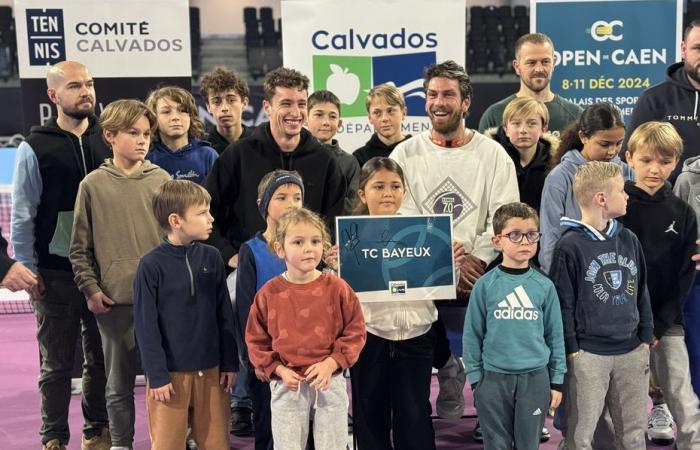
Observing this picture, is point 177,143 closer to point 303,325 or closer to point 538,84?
point 303,325

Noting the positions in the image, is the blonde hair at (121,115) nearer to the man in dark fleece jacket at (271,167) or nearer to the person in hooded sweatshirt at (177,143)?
the man in dark fleece jacket at (271,167)

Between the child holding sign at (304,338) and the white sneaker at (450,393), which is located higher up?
the child holding sign at (304,338)

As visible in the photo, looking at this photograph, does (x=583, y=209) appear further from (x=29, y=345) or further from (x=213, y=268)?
(x=29, y=345)

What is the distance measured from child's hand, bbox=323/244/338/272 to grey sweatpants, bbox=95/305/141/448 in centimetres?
116

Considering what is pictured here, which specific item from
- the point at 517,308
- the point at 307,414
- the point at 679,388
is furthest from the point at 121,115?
the point at 679,388

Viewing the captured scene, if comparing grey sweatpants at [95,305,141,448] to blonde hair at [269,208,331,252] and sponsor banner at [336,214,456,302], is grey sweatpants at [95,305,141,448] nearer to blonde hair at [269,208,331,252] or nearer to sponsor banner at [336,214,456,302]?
blonde hair at [269,208,331,252]

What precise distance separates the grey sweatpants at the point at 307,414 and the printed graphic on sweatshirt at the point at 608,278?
136cm

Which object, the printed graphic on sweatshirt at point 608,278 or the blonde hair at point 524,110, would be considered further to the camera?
the blonde hair at point 524,110

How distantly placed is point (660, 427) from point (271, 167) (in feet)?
9.30

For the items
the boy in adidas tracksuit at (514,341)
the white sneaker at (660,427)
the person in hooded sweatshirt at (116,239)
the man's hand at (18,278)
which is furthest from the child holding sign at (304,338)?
the white sneaker at (660,427)

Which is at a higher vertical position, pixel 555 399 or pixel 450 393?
pixel 555 399

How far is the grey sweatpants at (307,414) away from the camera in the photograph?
3895 mm

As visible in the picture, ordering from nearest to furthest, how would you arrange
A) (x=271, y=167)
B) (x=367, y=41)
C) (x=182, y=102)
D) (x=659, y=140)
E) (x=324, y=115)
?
(x=659, y=140) < (x=271, y=167) < (x=182, y=102) < (x=324, y=115) < (x=367, y=41)

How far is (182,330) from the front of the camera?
13.7 feet
